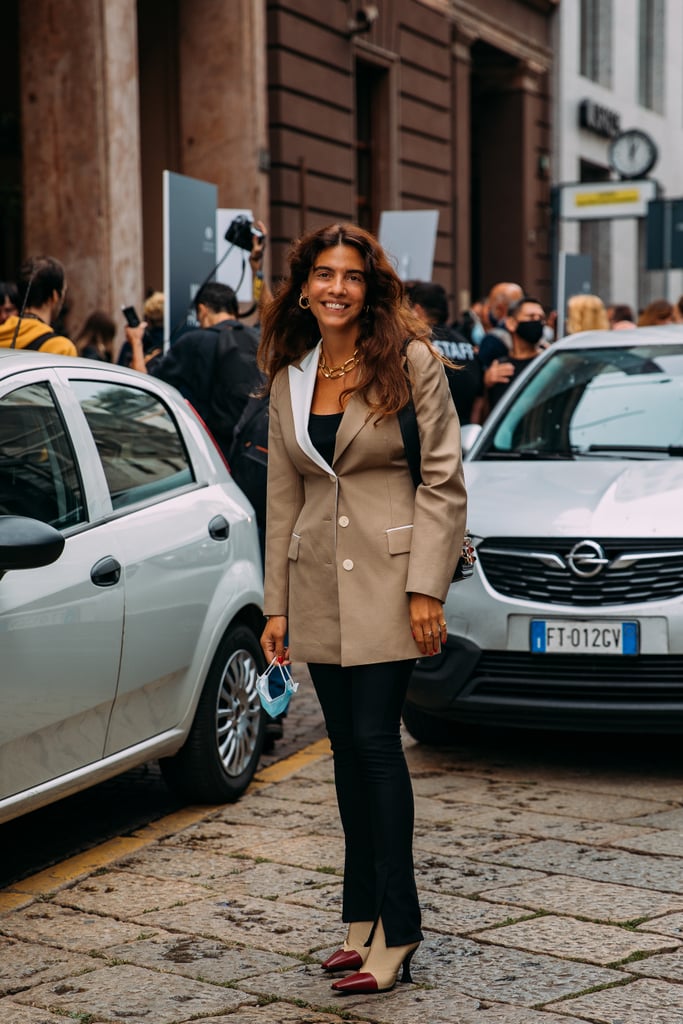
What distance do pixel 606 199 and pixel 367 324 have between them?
15.0 m

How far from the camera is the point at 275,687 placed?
13.0 ft

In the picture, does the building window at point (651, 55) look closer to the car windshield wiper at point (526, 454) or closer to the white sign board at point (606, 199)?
the white sign board at point (606, 199)

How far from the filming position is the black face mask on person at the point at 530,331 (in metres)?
9.52

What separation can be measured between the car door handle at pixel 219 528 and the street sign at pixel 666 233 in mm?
10978

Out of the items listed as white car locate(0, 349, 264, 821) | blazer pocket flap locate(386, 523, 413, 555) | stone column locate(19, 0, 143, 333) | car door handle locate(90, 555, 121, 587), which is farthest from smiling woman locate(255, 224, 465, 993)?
stone column locate(19, 0, 143, 333)

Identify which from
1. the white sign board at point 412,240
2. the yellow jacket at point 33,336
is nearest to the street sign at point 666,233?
the white sign board at point 412,240

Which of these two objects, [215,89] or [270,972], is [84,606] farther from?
[215,89]

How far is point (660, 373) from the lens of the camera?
23.1ft

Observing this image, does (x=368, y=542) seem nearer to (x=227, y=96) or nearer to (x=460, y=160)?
(x=227, y=96)

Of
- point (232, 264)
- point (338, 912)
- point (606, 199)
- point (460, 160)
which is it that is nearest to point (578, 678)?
point (338, 912)

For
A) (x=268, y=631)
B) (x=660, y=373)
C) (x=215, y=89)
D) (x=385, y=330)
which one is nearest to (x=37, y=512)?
(x=268, y=631)

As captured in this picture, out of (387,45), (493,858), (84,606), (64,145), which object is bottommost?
(493,858)

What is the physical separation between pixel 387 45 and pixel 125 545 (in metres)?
15.9

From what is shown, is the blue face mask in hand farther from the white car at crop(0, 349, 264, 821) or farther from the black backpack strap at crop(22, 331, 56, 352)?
the black backpack strap at crop(22, 331, 56, 352)
